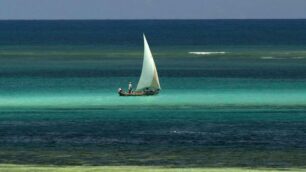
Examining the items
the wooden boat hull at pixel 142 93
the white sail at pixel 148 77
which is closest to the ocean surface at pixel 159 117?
the wooden boat hull at pixel 142 93

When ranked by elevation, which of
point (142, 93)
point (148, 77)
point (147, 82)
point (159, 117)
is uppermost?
point (148, 77)

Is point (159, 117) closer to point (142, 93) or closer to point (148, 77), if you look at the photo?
point (142, 93)

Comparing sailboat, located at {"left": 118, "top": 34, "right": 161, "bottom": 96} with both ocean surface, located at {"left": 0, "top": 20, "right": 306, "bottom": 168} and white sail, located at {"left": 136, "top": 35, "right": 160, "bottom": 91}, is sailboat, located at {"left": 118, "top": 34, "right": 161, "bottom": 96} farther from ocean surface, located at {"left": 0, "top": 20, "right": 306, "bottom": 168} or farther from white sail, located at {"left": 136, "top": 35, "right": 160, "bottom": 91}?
ocean surface, located at {"left": 0, "top": 20, "right": 306, "bottom": 168}

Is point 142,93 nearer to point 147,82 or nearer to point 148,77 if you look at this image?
point 147,82

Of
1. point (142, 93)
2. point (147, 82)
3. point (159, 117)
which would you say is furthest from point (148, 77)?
point (159, 117)

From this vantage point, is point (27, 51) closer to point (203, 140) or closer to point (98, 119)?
point (98, 119)

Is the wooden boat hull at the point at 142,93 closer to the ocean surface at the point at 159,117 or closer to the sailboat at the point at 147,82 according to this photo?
the sailboat at the point at 147,82

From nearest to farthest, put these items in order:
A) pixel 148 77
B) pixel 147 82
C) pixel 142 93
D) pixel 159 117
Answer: pixel 159 117
pixel 142 93
pixel 147 82
pixel 148 77

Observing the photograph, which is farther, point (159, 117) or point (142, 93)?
point (142, 93)

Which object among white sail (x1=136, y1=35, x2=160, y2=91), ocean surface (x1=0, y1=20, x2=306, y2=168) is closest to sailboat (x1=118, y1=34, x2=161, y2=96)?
white sail (x1=136, y1=35, x2=160, y2=91)

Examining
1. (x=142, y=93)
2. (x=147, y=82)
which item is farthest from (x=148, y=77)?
(x=142, y=93)

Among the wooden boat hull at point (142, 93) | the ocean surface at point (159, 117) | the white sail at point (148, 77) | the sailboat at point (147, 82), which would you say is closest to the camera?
the ocean surface at point (159, 117)

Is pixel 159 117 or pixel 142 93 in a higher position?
pixel 142 93

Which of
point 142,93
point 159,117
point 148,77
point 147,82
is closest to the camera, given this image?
point 159,117
